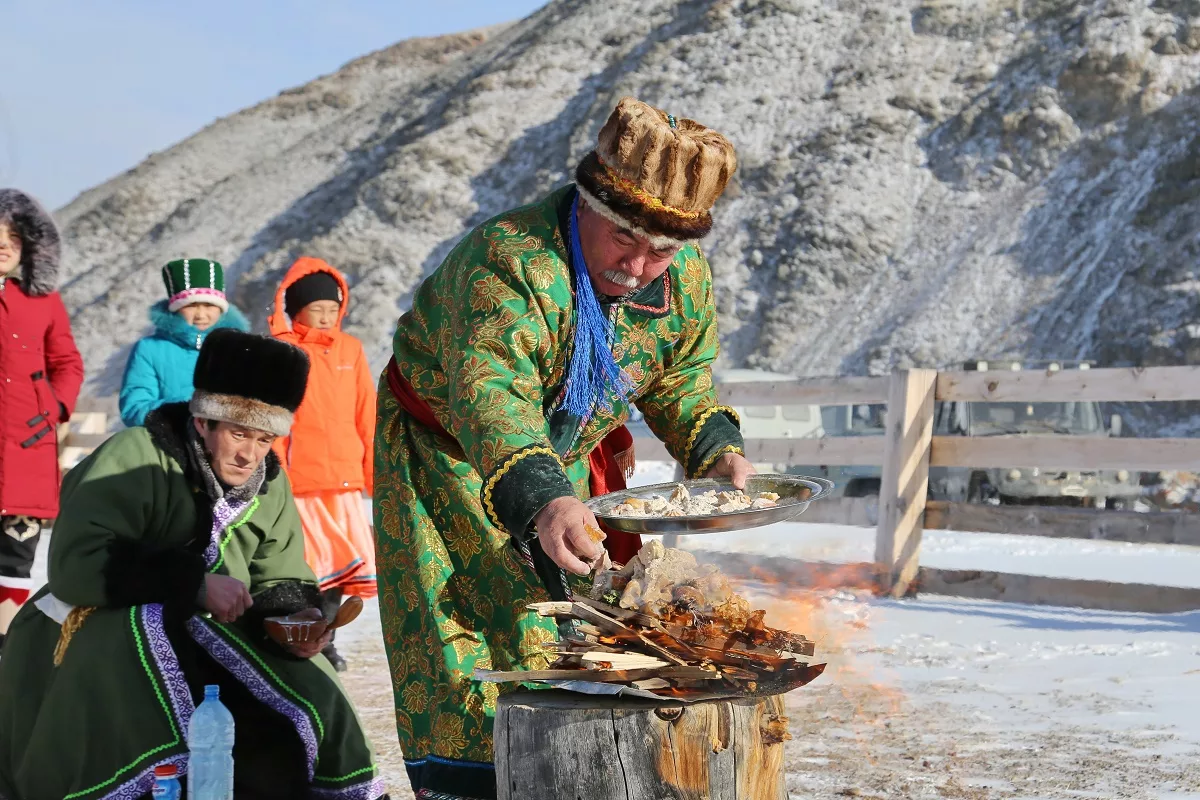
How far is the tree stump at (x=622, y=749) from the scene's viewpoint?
234 cm

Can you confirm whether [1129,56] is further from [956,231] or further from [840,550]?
[840,550]

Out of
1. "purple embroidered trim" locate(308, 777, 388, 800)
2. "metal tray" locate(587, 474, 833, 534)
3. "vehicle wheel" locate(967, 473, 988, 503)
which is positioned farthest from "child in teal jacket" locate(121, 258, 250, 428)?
"vehicle wheel" locate(967, 473, 988, 503)

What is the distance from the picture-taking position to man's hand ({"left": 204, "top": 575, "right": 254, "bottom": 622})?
3.57 m

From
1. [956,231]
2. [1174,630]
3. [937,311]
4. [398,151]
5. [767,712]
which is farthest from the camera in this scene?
[398,151]

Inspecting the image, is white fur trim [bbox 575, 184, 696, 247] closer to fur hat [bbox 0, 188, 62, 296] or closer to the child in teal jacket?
the child in teal jacket

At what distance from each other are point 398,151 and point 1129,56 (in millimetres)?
20872

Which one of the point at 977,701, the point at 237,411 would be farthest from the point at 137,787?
the point at 977,701

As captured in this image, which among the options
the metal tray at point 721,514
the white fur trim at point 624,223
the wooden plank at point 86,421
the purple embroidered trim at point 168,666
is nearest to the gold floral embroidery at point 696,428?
the metal tray at point 721,514

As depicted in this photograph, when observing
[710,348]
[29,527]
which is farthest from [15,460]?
[710,348]

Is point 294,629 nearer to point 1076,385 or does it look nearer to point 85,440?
point 1076,385

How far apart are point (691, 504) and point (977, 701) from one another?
3061mm

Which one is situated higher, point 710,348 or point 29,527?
point 710,348

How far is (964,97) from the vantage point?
30.8 meters

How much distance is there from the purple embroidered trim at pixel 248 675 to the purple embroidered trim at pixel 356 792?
102mm
